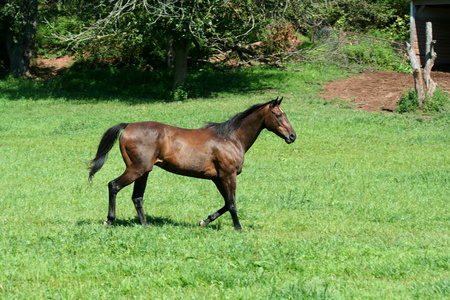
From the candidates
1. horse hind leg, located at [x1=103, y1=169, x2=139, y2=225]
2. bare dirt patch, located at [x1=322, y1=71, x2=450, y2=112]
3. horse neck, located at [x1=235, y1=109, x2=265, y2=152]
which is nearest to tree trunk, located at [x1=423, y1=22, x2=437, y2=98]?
bare dirt patch, located at [x1=322, y1=71, x2=450, y2=112]

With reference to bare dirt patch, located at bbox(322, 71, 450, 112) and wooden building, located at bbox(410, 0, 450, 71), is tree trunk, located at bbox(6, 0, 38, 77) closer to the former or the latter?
bare dirt patch, located at bbox(322, 71, 450, 112)

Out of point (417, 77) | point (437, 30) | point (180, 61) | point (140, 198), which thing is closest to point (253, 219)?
point (140, 198)

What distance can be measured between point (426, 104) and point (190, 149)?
16408mm

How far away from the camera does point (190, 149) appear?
8.70 meters

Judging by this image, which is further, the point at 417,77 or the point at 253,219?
the point at 417,77

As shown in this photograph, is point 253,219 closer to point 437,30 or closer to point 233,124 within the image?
point 233,124

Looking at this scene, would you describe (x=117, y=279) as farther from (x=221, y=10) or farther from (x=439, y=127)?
(x=221, y=10)

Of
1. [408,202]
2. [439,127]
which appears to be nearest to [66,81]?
[439,127]

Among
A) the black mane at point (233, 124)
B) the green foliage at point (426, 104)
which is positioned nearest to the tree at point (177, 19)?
the green foliage at point (426, 104)

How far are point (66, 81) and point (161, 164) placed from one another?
23.5 meters

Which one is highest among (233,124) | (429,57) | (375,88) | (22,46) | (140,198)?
(233,124)

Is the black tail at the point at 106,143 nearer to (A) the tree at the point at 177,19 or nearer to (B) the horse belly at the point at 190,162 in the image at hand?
(B) the horse belly at the point at 190,162

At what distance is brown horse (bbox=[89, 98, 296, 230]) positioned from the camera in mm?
8484

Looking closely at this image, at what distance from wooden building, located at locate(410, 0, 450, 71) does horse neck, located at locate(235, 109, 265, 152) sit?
26.8 metres
